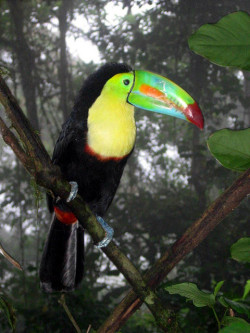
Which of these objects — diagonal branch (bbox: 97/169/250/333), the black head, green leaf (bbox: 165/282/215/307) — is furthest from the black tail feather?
green leaf (bbox: 165/282/215/307)

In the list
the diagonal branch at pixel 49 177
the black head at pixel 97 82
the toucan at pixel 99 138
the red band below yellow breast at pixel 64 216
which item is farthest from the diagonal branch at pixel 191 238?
the black head at pixel 97 82

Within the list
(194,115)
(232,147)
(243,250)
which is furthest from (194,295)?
(194,115)

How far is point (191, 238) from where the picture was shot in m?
0.96

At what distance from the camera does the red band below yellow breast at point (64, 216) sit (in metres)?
1.34

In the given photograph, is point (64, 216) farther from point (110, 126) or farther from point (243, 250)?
point (243, 250)

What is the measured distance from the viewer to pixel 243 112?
1.99 m

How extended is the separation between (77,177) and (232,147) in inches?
24.1

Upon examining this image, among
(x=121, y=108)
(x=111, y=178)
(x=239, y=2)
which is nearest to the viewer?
(x=121, y=108)

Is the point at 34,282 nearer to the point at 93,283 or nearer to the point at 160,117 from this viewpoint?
the point at 93,283

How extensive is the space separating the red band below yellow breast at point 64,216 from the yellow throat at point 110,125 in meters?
0.30

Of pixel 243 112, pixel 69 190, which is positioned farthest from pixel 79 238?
pixel 243 112

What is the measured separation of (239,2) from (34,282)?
2289 mm

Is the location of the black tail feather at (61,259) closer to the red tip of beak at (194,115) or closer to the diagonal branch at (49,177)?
the diagonal branch at (49,177)

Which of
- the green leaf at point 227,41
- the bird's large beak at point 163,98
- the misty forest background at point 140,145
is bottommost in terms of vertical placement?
the misty forest background at point 140,145
